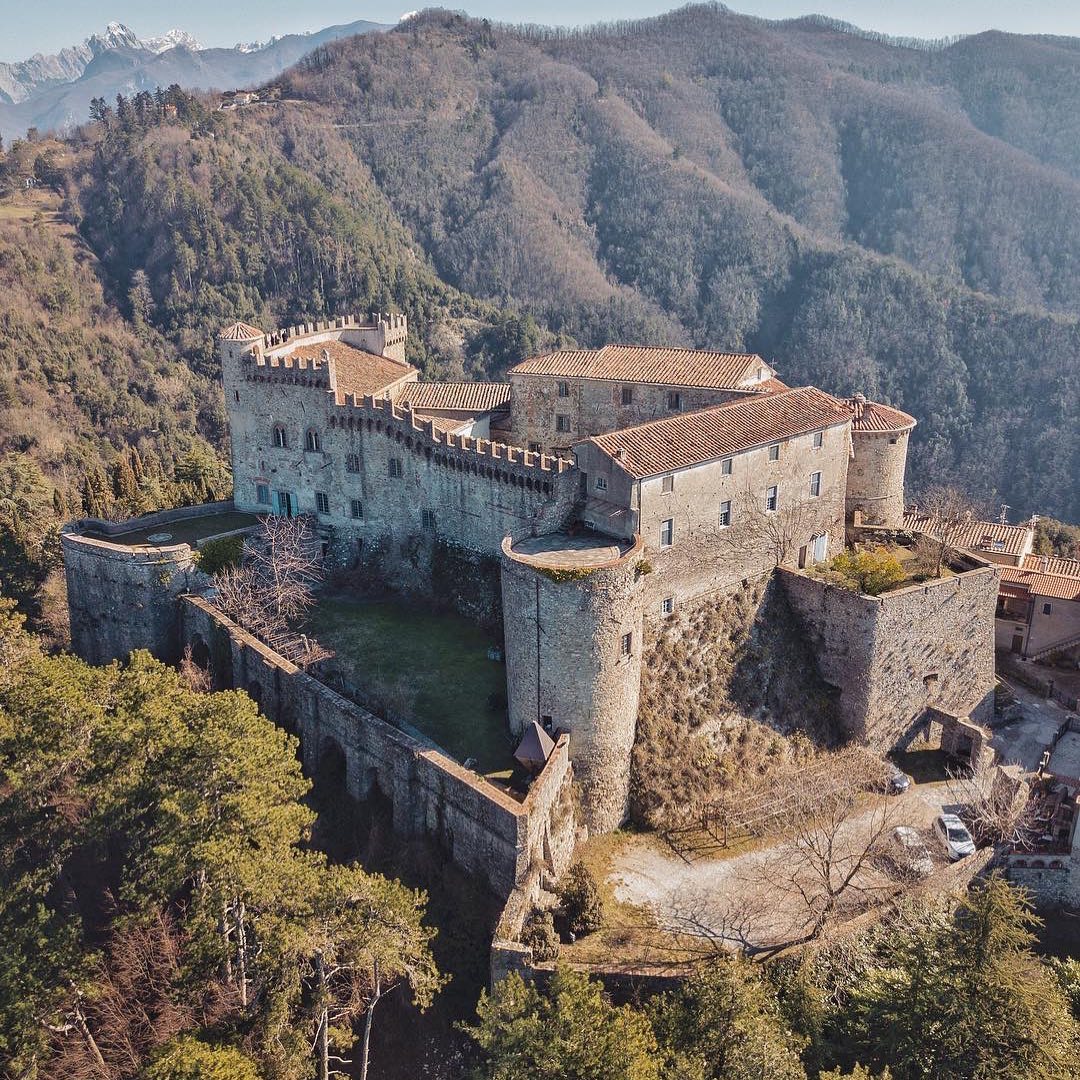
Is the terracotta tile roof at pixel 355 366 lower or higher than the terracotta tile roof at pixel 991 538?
higher

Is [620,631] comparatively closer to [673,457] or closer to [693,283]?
[673,457]

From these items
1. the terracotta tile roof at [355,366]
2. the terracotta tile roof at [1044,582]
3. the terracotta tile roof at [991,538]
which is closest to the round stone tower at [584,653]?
the terracotta tile roof at [355,366]

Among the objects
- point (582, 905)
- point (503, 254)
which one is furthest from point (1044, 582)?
point (503, 254)

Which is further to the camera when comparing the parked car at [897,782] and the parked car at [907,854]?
the parked car at [897,782]

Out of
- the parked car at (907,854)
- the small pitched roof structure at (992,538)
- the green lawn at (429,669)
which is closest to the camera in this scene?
the parked car at (907,854)

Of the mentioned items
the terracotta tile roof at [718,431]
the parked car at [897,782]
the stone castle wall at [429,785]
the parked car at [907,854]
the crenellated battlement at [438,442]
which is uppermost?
the terracotta tile roof at [718,431]

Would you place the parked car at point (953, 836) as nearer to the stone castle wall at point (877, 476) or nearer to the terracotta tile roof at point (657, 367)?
the stone castle wall at point (877, 476)

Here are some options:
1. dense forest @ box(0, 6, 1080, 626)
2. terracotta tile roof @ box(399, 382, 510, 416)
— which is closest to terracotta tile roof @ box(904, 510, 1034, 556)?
terracotta tile roof @ box(399, 382, 510, 416)

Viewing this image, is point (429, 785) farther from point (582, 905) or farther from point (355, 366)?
point (355, 366)
